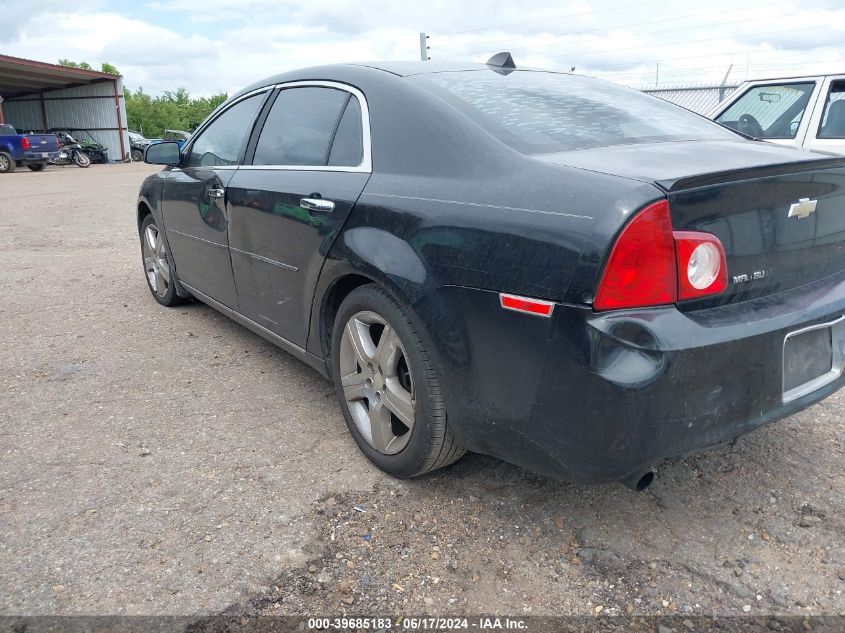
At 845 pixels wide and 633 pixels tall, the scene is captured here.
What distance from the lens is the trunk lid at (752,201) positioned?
1943 millimetres

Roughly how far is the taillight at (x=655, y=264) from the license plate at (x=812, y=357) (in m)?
0.43

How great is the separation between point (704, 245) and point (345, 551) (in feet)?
4.88

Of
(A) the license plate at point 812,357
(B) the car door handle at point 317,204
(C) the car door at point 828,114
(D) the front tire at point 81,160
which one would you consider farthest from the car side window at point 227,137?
(D) the front tire at point 81,160

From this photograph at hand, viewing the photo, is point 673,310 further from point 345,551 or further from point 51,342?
point 51,342

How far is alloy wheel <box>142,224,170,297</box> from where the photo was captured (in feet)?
16.3

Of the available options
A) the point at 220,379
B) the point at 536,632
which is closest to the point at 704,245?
the point at 536,632

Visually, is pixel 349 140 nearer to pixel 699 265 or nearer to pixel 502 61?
pixel 502 61

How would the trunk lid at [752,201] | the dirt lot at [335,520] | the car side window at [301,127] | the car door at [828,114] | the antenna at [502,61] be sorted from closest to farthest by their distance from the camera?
the trunk lid at [752,201] < the dirt lot at [335,520] < the car side window at [301,127] < the antenna at [502,61] < the car door at [828,114]

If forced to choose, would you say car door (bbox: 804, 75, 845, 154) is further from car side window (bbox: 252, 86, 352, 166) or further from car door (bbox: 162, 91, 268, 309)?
car door (bbox: 162, 91, 268, 309)

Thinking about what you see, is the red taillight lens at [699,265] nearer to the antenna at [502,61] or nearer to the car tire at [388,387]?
the car tire at [388,387]

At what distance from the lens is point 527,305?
6.46 feet

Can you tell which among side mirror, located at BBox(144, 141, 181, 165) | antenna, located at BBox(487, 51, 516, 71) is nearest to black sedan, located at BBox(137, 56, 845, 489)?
antenna, located at BBox(487, 51, 516, 71)

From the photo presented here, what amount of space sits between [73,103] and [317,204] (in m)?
37.3

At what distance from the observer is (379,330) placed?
2.68m
